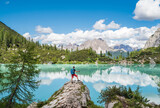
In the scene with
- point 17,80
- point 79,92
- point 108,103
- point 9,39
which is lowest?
point 108,103

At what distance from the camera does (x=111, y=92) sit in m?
16.1

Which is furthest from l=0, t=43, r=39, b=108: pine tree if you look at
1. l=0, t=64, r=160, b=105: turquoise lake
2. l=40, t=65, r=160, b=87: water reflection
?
l=40, t=65, r=160, b=87: water reflection

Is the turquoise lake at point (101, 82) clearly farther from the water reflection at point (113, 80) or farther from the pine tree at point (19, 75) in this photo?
the pine tree at point (19, 75)

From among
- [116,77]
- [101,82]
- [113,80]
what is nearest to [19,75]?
[101,82]

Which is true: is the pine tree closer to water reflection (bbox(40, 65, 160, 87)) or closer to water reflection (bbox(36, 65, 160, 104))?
water reflection (bbox(36, 65, 160, 104))

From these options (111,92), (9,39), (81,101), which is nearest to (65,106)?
(81,101)

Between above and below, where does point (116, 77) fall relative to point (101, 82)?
below

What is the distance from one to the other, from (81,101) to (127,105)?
587cm

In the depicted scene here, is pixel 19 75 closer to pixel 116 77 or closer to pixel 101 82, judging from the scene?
pixel 101 82

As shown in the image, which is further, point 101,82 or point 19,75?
point 101,82

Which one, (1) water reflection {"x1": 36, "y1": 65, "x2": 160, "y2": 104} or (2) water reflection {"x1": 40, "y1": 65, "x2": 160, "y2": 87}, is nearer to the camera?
(1) water reflection {"x1": 36, "y1": 65, "x2": 160, "y2": 104}

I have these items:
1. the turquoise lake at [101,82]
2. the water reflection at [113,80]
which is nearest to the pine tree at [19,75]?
the turquoise lake at [101,82]

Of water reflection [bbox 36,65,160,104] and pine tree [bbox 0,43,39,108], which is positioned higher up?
pine tree [bbox 0,43,39,108]

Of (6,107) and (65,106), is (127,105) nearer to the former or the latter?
(65,106)
